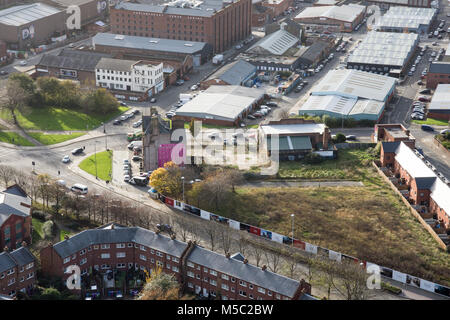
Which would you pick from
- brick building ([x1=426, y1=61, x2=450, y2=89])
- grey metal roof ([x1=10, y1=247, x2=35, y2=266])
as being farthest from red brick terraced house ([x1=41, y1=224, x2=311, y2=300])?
brick building ([x1=426, y1=61, x2=450, y2=89])

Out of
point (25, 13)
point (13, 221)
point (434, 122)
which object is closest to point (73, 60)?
point (25, 13)

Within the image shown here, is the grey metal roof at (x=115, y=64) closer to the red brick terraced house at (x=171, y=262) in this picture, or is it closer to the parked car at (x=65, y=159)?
the parked car at (x=65, y=159)

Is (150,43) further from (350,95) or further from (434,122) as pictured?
(434,122)

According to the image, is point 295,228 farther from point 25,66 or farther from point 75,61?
point 25,66

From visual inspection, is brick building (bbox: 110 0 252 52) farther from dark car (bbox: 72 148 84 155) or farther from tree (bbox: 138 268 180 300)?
tree (bbox: 138 268 180 300)

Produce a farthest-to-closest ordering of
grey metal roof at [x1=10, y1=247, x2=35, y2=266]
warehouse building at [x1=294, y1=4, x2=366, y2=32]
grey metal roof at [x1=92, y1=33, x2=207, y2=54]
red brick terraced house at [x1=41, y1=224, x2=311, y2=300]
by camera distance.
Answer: warehouse building at [x1=294, y1=4, x2=366, y2=32], grey metal roof at [x1=92, y1=33, x2=207, y2=54], grey metal roof at [x1=10, y1=247, x2=35, y2=266], red brick terraced house at [x1=41, y1=224, x2=311, y2=300]

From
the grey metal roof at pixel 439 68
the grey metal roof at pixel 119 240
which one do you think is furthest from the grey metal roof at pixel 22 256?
the grey metal roof at pixel 439 68
